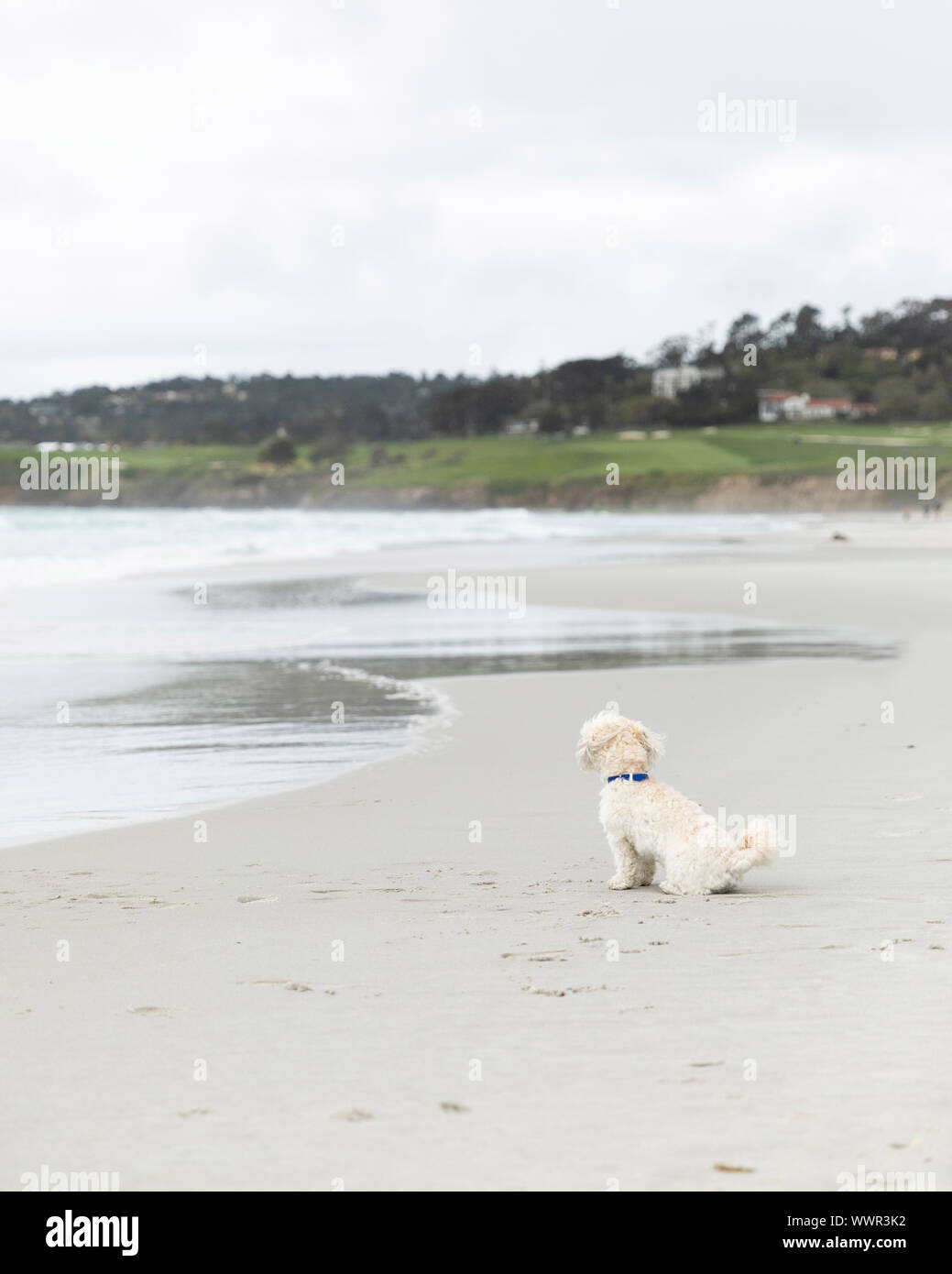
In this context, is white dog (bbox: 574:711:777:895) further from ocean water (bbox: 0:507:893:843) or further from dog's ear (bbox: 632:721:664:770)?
ocean water (bbox: 0:507:893:843)

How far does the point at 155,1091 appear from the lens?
14.4 feet

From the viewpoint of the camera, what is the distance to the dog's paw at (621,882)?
712 centimetres

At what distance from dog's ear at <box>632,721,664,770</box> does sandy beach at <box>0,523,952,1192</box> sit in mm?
641

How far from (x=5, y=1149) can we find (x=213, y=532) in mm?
64530

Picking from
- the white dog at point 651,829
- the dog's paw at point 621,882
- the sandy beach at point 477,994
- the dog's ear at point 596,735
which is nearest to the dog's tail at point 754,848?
the white dog at point 651,829

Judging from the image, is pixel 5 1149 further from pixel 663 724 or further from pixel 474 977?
pixel 663 724

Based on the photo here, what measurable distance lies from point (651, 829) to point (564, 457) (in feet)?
447

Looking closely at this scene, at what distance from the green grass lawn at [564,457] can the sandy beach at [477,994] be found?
11026 centimetres

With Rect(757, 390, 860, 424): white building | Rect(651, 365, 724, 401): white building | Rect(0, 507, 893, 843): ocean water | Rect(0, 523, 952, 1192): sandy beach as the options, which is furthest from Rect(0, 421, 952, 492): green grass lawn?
Rect(0, 523, 952, 1192): sandy beach

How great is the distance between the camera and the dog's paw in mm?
7125

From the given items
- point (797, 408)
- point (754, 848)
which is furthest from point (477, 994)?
point (797, 408)

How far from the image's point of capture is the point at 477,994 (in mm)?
5281

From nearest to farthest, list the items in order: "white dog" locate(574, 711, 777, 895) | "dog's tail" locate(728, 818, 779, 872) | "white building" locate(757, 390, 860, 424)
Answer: "dog's tail" locate(728, 818, 779, 872), "white dog" locate(574, 711, 777, 895), "white building" locate(757, 390, 860, 424)
